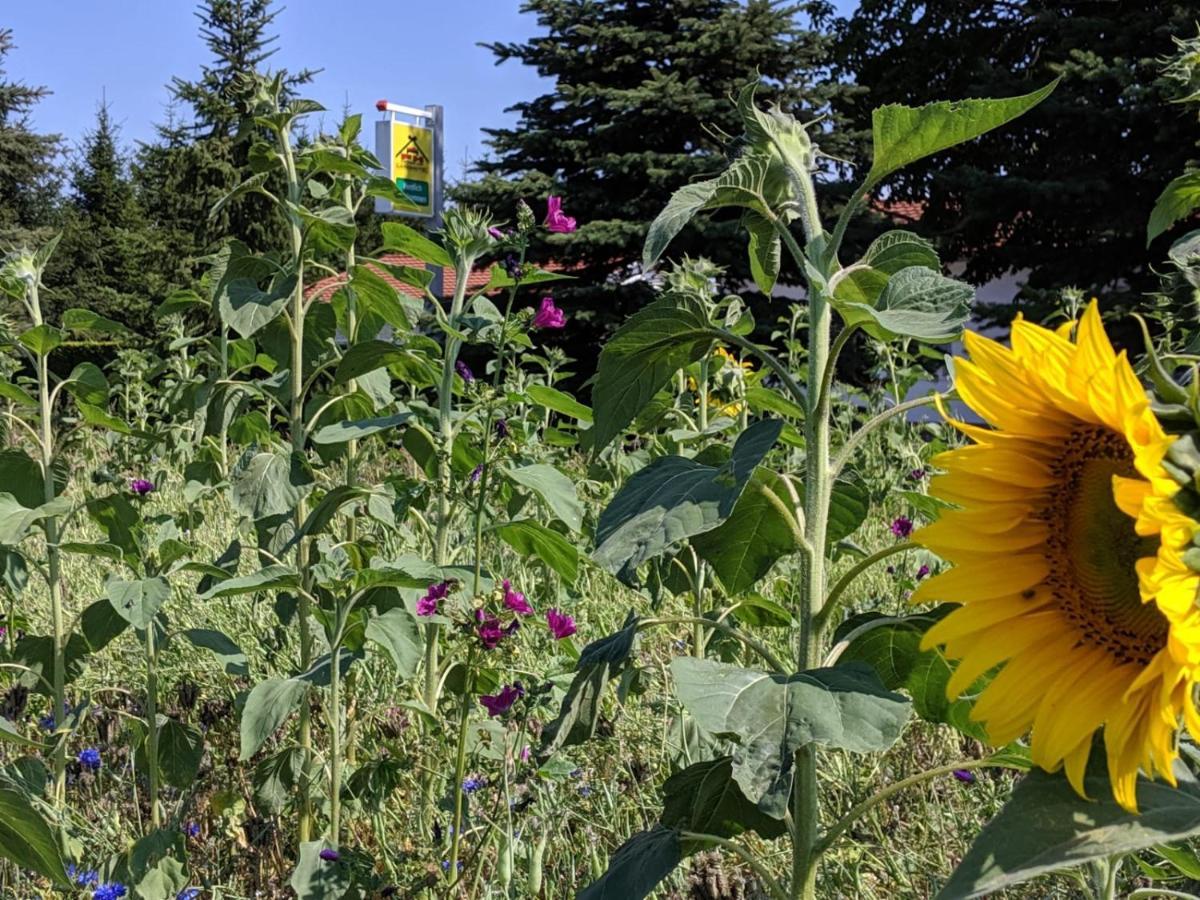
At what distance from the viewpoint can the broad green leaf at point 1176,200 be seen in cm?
143

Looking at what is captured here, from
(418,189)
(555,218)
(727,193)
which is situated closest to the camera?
(727,193)

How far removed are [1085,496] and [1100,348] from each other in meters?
0.15

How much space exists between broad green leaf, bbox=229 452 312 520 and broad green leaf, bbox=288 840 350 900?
64cm

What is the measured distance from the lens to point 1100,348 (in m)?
0.72

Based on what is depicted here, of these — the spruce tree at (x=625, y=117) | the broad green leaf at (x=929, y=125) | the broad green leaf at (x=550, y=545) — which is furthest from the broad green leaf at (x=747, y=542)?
the spruce tree at (x=625, y=117)

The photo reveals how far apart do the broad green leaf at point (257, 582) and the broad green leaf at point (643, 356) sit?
0.77 metres

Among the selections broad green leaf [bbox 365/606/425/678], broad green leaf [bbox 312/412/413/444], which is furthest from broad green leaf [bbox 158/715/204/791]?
broad green leaf [bbox 312/412/413/444]

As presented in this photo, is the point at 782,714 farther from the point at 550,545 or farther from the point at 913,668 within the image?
the point at 550,545

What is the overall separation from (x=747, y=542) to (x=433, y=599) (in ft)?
2.67

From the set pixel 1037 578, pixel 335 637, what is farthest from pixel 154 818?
pixel 1037 578

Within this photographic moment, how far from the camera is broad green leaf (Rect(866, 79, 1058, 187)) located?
39.0 inches

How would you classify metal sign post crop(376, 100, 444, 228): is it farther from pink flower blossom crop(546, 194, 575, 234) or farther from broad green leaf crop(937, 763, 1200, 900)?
broad green leaf crop(937, 763, 1200, 900)

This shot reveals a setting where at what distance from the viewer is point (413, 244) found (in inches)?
92.1

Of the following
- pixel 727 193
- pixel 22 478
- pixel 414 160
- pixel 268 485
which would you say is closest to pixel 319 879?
pixel 268 485
